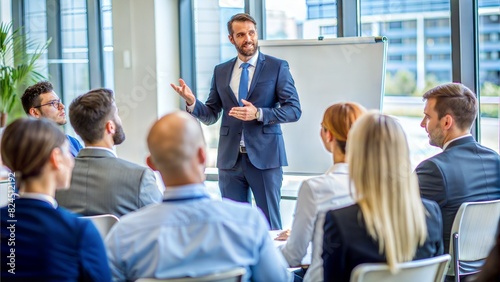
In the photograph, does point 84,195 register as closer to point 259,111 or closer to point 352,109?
point 352,109

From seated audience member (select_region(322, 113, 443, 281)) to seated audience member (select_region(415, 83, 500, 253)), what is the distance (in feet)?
2.99

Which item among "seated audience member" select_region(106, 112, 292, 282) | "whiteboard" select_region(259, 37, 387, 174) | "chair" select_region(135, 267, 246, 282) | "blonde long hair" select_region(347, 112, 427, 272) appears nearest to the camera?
"chair" select_region(135, 267, 246, 282)

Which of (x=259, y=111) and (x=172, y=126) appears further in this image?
(x=259, y=111)

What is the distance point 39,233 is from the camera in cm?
191

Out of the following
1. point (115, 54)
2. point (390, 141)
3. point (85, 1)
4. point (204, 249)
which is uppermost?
point (85, 1)

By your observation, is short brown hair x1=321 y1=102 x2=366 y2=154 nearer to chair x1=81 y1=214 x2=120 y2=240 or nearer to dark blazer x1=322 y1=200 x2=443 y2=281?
dark blazer x1=322 y1=200 x2=443 y2=281

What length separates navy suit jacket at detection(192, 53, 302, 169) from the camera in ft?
14.3

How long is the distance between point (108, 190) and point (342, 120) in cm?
104

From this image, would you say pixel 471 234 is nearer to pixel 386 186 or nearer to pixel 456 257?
pixel 456 257

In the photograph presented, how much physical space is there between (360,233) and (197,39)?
4.33m

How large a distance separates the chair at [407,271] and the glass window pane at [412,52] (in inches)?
112

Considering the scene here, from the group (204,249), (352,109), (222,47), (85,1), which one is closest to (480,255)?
(352,109)

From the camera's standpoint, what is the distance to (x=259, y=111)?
4.20 m

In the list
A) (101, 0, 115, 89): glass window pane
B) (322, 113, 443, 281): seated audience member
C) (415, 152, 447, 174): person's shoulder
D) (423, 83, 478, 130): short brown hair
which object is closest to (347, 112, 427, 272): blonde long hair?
(322, 113, 443, 281): seated audience member
